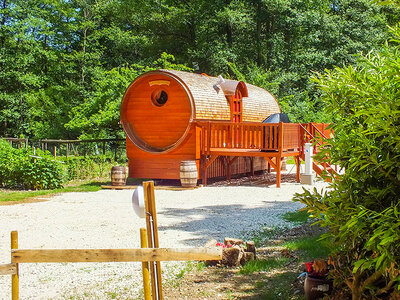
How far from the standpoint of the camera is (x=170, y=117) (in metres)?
17.0

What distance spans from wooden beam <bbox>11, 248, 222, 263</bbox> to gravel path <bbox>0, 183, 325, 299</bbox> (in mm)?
1546

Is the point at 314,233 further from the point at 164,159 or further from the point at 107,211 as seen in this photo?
the point at 164,159

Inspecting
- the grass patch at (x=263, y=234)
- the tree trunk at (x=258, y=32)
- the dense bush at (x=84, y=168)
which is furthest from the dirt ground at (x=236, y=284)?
the tree trunk at (x=258, y=32)

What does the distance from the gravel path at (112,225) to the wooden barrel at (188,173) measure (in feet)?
1.80

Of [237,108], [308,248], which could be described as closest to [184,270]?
[308,248]

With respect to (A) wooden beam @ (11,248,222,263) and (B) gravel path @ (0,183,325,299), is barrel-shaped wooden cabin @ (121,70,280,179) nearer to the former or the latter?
(B) gravel path @ (0,183,325,299)

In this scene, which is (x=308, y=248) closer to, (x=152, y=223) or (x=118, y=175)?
(x=152, y=223)

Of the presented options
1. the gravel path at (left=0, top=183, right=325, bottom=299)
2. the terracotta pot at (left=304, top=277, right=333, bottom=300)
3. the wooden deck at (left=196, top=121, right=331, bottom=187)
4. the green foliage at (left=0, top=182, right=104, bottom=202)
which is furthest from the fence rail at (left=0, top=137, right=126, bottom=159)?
the terracotta pot at (left=304, top=277, right=333, bottom=300)

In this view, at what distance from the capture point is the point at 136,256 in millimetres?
4145

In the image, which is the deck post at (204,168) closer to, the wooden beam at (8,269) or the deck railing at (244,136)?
the deck railing at (244,136)

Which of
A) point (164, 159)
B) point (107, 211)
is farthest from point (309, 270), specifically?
point (164, 159)

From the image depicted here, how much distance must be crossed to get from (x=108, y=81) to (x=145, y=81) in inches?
313

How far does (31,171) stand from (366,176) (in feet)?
43.6

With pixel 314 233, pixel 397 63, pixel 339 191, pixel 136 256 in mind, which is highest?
pixel 397 63
